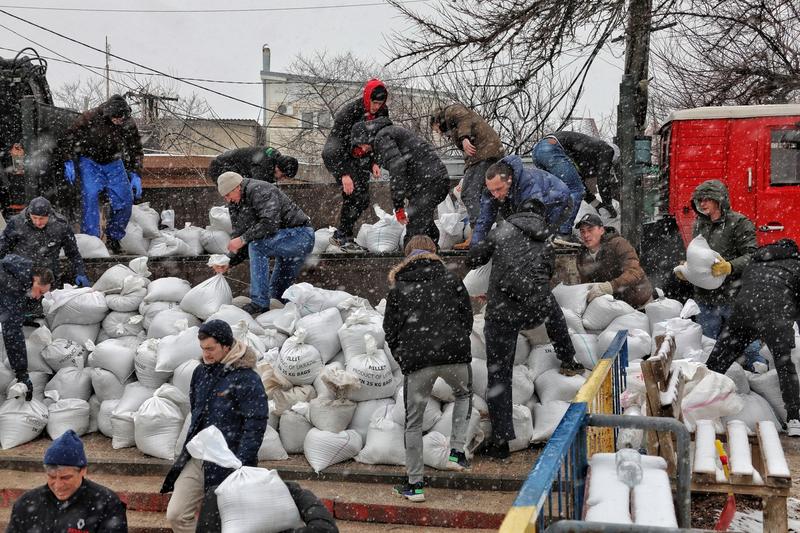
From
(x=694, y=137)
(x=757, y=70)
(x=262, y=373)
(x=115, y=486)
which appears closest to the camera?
(x=115, y=486)

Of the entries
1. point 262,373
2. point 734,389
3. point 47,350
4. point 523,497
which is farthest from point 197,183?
point 523,497

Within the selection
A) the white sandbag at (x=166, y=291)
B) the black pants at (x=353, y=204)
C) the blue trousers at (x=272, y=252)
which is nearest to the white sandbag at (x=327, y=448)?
the blue trousers at (x=272, y=252)

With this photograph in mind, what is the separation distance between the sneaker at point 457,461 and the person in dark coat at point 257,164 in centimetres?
359

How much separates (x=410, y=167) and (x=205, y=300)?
1.96m

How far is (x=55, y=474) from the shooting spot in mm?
3477

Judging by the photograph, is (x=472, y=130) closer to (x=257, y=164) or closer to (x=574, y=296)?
(x=574, y=296)

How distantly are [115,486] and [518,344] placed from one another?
2.80 m

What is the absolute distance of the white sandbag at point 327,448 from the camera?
5.42 m

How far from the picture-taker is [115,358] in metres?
6.34

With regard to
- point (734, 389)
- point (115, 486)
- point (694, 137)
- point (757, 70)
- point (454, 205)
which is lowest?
point (115, 486)

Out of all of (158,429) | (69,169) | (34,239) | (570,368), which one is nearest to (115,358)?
(158,429)

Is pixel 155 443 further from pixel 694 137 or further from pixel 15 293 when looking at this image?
pixel 694 137

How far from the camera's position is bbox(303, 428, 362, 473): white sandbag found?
542 centimetres

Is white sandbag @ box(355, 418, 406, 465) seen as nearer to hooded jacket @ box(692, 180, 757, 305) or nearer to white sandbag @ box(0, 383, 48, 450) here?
white sandbag @ box(0, 383, 48, 450)
